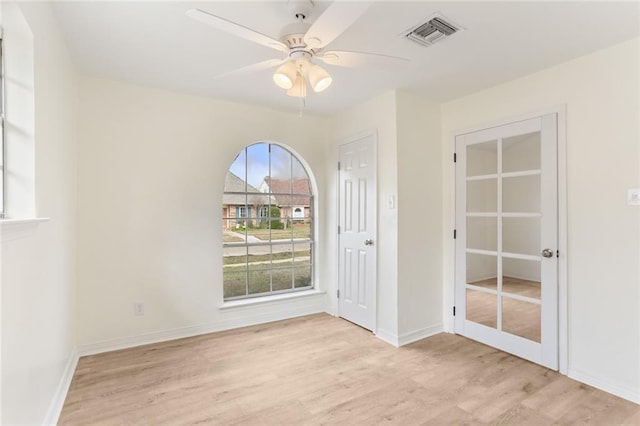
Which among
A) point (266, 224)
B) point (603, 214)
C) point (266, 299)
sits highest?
point (603, 214)

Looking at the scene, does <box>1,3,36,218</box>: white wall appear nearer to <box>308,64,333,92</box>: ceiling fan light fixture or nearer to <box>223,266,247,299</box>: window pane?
<box>308,64,333,92</box>: ceiling fan light fixture

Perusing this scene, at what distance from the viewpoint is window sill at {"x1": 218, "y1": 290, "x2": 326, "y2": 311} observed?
11.5 ft

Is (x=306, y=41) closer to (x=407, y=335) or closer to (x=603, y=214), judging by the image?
(x=603, y=214)

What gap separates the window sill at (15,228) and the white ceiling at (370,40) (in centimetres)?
131

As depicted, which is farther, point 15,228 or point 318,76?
point 318,76

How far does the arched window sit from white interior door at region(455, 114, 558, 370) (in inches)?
72.2

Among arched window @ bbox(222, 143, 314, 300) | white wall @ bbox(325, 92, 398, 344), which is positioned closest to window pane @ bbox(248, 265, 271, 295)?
arched window @ bbox(222, 143, 314, 300)

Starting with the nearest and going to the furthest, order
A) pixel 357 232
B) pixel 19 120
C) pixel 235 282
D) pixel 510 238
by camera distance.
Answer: pixel 19 120 < pixel 510 238 < pixel 357 232 < pixel 235 282

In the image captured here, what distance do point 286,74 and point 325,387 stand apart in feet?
6.97

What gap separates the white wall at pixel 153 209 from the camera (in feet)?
9.46

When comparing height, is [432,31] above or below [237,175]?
above

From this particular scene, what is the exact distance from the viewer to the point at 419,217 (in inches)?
130

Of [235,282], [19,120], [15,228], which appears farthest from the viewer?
[235,282]

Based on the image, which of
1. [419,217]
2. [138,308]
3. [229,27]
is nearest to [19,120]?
[229,27]
